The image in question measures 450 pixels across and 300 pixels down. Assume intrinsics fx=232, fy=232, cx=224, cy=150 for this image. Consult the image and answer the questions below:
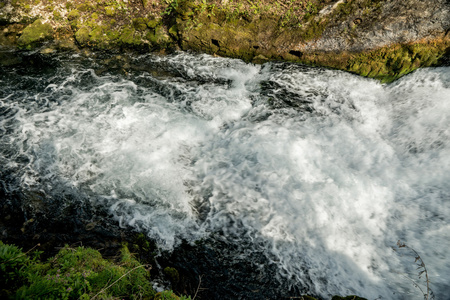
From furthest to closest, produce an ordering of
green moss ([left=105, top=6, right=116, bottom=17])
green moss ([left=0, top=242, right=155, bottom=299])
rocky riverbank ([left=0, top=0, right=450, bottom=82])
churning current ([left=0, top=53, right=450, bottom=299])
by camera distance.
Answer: green moss ([left=105, top=6, right=116, bottom=17]) → rocky riverbank ([left=0, top=0, right=450, bottom=82]) → churning current ([left=0, top=53, right=450, bottom=299]) → green moss ([left=0, top=242, right=155, bottom=299])

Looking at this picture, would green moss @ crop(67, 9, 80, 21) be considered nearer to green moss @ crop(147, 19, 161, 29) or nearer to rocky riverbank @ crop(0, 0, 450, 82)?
rocky riverbank @ crop(0, 0, 450, 82)

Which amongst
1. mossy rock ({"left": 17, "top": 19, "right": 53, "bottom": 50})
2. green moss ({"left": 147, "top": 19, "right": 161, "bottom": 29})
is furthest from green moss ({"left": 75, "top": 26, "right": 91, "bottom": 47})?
green moss ({"left": 147, "top": 19, "right": 161, "bottom": 29})

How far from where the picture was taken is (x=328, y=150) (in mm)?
5730

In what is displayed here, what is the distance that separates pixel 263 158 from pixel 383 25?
5665 millimetres

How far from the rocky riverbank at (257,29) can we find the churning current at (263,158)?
22.4 inches

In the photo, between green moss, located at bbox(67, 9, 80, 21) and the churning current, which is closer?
the churning current

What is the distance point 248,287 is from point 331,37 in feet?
24.6

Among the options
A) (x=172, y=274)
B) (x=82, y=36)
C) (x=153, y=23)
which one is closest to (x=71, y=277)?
(x=172, y=274)

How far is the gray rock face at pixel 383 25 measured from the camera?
6629mm

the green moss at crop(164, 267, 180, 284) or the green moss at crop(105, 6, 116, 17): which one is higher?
the green moss at crop(105, 6, 116, 17)

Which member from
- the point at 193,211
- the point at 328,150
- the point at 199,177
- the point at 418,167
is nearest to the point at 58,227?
the point at 193,211

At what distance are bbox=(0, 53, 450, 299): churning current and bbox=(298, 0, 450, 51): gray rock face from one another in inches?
39.8

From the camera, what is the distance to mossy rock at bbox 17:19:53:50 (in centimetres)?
841

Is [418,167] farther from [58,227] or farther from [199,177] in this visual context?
[58,227]
